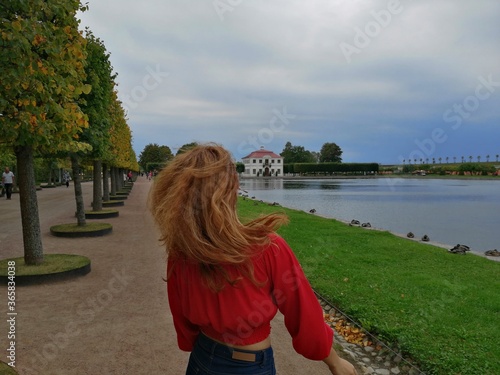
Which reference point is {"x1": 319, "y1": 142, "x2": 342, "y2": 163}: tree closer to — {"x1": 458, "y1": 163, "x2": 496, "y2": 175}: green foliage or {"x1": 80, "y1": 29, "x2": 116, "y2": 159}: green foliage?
{"x1": 458, "y1": 163, "x2": 496, "y2": 175}: green foliage

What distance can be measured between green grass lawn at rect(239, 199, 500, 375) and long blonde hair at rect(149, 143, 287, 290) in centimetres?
20

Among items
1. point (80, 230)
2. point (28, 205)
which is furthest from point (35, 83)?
point (80, 230)

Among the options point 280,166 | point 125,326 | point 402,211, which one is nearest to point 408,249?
point 125,326

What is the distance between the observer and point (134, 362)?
167 inches

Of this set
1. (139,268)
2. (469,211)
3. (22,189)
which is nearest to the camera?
(22,189)

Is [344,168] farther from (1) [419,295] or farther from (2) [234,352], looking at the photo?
(2) [234,352]

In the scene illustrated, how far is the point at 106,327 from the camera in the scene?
17.0 feet

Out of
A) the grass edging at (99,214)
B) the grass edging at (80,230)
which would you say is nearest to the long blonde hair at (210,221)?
the grass edging at (80,230)

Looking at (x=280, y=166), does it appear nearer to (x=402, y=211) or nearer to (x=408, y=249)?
(x=402, y=211)

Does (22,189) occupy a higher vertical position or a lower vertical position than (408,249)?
higher

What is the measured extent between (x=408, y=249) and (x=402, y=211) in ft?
38.6

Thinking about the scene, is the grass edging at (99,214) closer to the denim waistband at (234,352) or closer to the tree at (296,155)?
the denim waistband at (234,352)

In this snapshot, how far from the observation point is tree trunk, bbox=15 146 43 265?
767cm

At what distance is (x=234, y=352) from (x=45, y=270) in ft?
21.6
